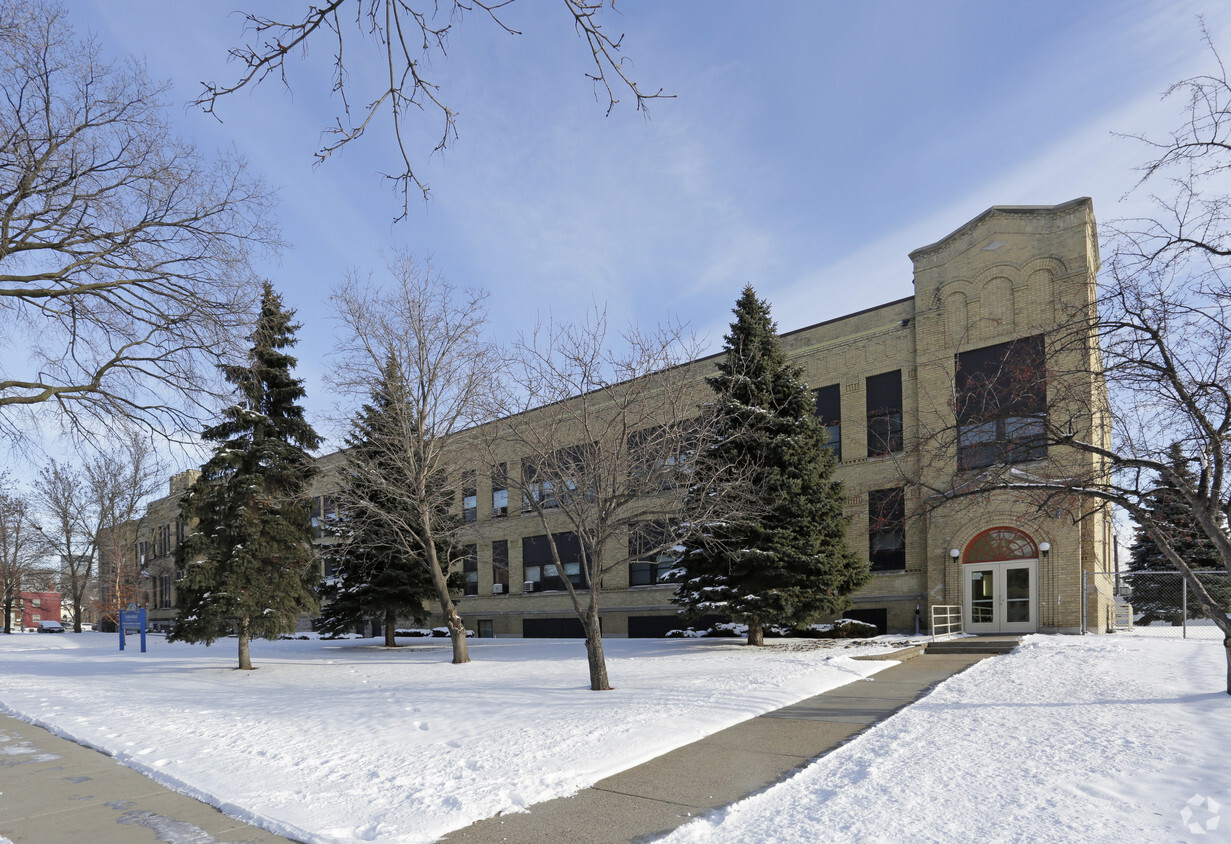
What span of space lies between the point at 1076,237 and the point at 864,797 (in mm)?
21729

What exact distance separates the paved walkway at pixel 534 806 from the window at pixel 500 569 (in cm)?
2835

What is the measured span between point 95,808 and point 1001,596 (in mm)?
23019

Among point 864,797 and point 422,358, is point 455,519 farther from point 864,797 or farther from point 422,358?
point 864,797

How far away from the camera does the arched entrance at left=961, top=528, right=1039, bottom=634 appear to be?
23.1 metres

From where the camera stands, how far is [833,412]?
28219mm

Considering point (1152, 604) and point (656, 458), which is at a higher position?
point (656, 458)

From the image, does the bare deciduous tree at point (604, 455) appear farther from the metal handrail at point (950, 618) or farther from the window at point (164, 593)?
the window at point (164, 593)

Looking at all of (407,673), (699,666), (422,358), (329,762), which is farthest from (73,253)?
(699,666)

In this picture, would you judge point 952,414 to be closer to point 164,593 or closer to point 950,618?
point 950,618

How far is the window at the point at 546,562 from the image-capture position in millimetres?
35062

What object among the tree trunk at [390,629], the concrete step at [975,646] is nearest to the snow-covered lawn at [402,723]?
the concrete step at [975,646]

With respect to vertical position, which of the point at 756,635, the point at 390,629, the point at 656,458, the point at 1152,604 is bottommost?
the point at 390,629

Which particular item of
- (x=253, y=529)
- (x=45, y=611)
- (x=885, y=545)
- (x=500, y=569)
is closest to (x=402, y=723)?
(x=253, y=529)

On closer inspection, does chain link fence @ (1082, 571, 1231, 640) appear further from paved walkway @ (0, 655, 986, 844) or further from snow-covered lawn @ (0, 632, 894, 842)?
paved walkway @ (0, 655, 986, 844)
